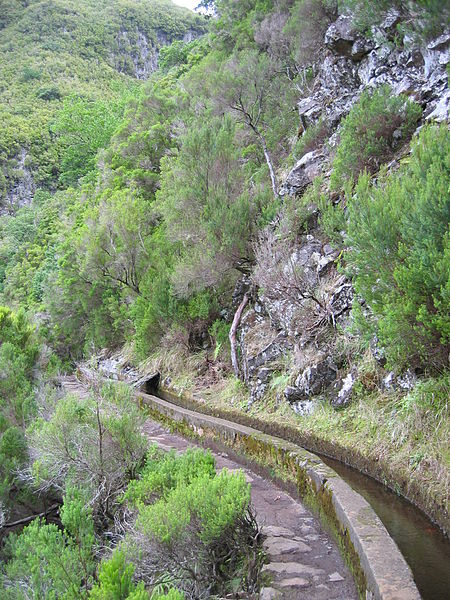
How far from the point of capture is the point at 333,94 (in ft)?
39.3

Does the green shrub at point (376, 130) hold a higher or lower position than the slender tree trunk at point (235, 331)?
higher

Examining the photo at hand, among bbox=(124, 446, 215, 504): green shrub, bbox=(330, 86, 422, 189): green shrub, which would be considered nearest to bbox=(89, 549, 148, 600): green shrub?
bbox=(124, 446, 215, 504): green shrub

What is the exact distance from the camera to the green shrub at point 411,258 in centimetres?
460

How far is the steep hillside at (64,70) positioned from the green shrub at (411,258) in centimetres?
3125

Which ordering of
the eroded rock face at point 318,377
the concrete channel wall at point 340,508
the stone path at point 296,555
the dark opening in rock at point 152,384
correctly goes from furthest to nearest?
the dark opening in rock at point 152,384
the eroded rock face at point 318,377
the stone path at point 296,555
the concrete channel wall at point 340,508

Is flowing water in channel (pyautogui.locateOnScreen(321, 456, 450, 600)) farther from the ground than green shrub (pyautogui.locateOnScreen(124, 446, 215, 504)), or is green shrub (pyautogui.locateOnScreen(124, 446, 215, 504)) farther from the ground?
green shrub (pyautogui.locateOnScreen(124, 446, 215, 504))

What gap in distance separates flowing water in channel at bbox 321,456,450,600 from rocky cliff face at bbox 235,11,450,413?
1.45 m

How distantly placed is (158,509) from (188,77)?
20.3m

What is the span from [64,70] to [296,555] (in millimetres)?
63798

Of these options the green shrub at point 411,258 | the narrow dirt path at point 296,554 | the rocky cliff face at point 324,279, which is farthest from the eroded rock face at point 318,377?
the narrow dirt path at point 296,554

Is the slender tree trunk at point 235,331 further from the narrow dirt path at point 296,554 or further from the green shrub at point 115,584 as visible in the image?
the green shrub at point 115,584

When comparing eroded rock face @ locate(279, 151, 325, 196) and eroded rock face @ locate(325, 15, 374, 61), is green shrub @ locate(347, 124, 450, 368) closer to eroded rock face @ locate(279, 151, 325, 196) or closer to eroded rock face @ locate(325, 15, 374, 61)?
eroded rock face @ locate(279, 151, 325, 196)

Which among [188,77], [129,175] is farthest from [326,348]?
[188,77]

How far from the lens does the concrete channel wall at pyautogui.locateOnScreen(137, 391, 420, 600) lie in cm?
309
